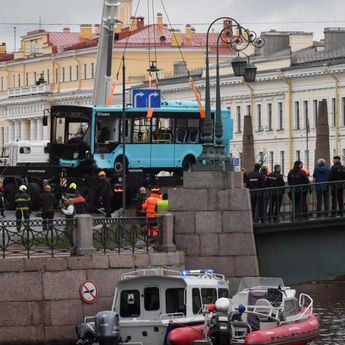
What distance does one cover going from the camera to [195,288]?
34688 mm

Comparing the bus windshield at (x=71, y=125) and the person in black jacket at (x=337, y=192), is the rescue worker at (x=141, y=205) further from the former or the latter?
the bus windshield at (x=71, y=125)

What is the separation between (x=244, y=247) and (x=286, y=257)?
151 centimetres

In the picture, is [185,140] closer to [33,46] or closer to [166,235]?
[166,235]

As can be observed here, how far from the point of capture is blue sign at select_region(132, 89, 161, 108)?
51.7 metres

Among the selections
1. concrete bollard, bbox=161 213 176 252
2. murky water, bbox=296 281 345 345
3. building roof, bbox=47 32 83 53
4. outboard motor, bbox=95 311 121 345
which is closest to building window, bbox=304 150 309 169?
murky water, bbox=296 281 345 345

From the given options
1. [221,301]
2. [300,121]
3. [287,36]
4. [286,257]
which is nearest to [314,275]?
[286,257]

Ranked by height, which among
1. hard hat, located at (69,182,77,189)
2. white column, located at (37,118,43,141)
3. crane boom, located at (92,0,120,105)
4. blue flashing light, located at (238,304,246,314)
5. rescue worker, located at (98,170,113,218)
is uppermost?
white column, located at (37,118,43,141)

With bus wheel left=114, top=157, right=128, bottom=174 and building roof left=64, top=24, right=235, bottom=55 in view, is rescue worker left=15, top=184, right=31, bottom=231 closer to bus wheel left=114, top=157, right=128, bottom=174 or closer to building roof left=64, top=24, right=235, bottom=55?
bus wheel left=114, top=157, right=128, bottom=174

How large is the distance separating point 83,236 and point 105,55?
20780 mm

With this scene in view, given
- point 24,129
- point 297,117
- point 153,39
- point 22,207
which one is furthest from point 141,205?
point 24,129

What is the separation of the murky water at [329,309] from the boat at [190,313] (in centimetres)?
244

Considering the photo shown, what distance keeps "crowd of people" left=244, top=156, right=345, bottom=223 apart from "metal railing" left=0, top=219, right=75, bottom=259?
16.4ft

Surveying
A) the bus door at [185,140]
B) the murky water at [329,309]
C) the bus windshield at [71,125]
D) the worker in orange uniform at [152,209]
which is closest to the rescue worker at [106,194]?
the worker in orange uniform at [152,209]

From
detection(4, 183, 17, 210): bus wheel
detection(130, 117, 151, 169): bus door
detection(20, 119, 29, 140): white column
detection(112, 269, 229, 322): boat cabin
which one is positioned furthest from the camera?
detection(20, 119, 29, 140): white column
